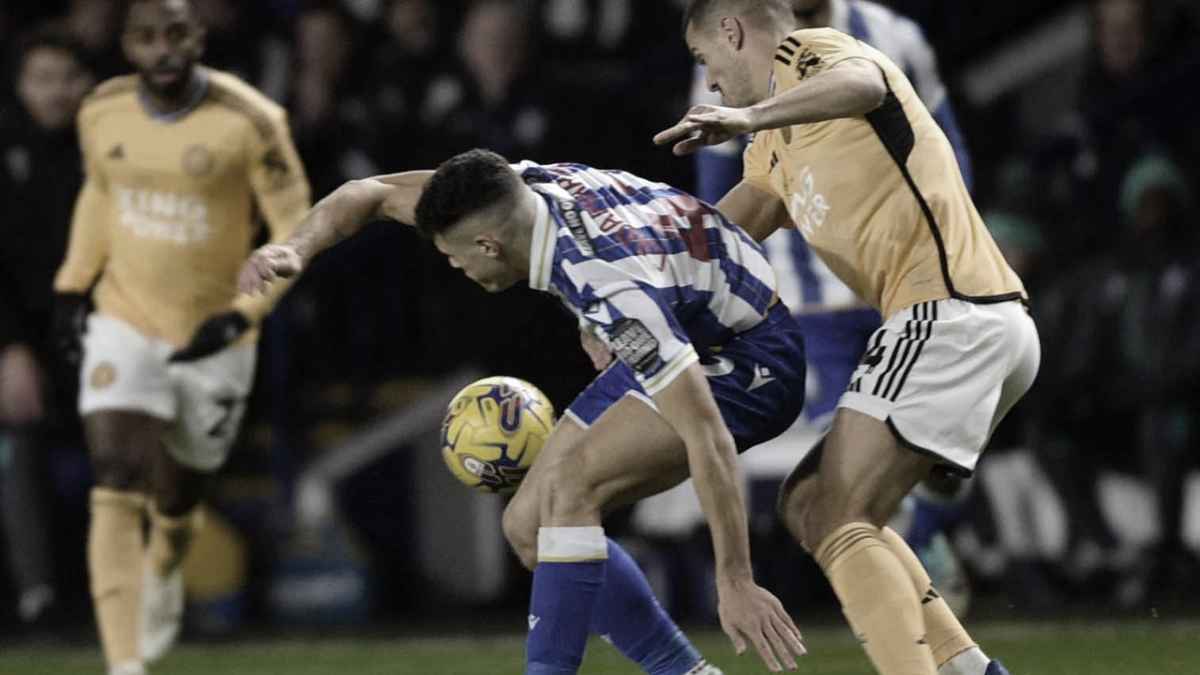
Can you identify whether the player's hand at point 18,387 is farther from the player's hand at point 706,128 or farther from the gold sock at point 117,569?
the player's hand at point 706,128

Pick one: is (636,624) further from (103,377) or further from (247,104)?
(247,104)

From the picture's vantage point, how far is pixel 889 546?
534cm

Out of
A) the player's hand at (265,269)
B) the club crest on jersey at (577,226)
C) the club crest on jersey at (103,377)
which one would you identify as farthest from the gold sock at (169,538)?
the club crest on jersey at (577,226)

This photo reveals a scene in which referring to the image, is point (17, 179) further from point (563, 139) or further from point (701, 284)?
point (701, 284)

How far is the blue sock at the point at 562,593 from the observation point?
5.50 metres

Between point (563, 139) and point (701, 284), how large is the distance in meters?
5.45

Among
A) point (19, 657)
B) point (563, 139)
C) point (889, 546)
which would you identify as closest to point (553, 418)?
point (889, 546)

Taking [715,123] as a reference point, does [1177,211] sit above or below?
below

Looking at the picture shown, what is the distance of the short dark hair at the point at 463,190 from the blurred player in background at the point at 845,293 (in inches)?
86.8

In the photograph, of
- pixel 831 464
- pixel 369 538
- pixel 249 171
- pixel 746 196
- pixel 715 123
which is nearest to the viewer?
pixel 715 123

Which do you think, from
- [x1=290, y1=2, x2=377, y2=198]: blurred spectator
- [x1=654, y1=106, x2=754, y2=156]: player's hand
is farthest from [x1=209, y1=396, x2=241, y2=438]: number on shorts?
[x1=654, y1=106, x2=754, y2=156]: player's hand

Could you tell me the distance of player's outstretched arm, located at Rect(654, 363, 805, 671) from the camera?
4.98 m

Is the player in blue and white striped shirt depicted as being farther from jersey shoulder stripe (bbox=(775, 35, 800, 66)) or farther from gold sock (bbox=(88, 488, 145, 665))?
gold sock (bbox=(88, 488, 145, 665))

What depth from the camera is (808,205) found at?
5.67 m
